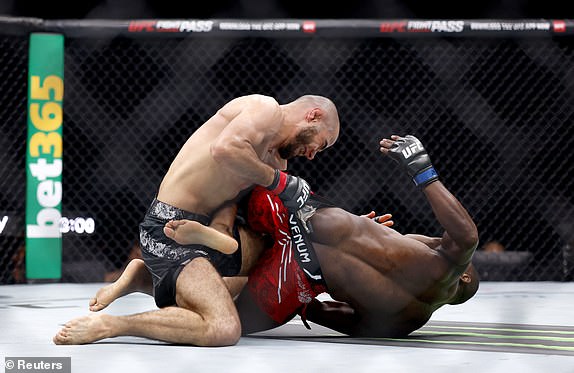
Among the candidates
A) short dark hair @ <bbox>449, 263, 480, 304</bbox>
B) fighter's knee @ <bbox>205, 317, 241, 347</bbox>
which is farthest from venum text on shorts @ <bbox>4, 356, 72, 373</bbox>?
short dark hair @ <bbox>449, 263, 480, 304</bbox>

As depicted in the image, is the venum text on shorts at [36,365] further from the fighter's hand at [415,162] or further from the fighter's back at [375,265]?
the fighter's hand at [415,162]

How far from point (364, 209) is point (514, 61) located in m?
1.28

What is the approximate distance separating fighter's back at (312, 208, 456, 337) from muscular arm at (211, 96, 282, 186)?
190 mm

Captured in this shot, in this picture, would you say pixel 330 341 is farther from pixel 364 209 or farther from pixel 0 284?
pixel 364 209

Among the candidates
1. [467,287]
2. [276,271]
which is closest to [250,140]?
[276,271]

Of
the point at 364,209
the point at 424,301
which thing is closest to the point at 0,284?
the point at 364,209

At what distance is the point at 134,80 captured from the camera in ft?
16.2

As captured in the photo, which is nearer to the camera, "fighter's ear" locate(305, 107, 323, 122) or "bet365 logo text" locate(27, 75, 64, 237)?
Result: "fighter's ear" locate(305, 107, 323, 122)

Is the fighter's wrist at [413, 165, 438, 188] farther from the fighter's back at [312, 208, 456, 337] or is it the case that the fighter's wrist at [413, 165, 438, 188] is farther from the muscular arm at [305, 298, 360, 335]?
the muscular arm at [305, 298, 360, 335]

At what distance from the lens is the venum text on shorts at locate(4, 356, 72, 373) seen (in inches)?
57.0

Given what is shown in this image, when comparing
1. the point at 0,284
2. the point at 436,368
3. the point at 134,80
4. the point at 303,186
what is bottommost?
the point at 0,284

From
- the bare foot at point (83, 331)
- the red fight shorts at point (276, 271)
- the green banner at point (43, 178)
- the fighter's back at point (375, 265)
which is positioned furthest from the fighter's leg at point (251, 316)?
the green banner at point (43, 178)

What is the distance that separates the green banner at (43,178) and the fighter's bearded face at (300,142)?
6.57 feet

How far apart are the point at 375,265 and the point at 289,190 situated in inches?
11.1
